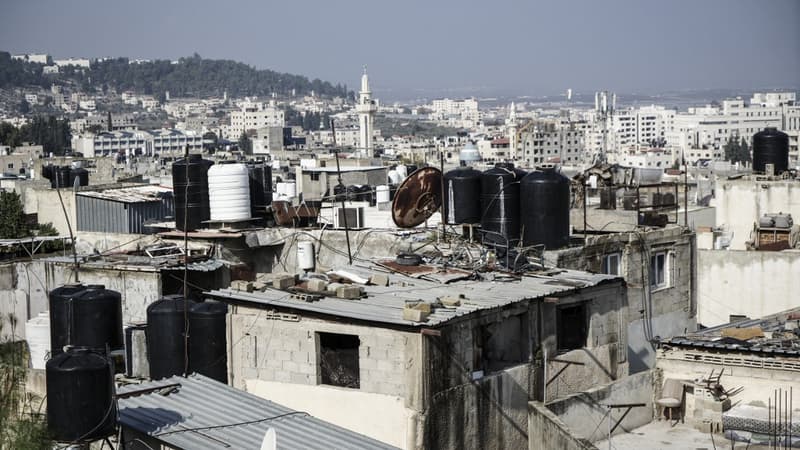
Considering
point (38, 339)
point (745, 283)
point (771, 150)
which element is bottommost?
point (745, 283)

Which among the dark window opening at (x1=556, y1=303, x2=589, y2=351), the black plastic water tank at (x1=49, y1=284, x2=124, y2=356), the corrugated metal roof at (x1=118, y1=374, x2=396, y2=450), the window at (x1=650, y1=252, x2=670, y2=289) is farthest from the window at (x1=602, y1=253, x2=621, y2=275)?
the corrugated metal roof at (x1=118, y1=374, x2=396, y2=450)

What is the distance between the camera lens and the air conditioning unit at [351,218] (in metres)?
15.8

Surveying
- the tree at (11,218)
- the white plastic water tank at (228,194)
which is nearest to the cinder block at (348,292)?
the white plastic water tank at (228,194)

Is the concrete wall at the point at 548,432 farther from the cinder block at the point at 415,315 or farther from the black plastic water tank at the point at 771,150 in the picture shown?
the black plastic water tank at the point at 771,150

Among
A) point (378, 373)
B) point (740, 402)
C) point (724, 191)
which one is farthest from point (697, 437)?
point (724, 191)

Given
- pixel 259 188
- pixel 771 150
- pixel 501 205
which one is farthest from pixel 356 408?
pixel 771 150

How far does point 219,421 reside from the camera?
8.43 metres

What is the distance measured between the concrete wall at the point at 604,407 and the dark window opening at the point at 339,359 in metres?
1.68

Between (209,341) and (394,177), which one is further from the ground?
(394,177)

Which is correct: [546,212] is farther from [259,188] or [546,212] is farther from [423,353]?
[259,188]

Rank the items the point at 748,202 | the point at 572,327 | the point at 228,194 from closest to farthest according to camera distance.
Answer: the point at 572,327 < the point at 228,194 < the point at 748,202

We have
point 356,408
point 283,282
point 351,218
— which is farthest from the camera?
point 351,218

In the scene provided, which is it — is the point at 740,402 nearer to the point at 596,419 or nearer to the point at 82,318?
the point at 596,419

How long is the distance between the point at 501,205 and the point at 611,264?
4.75 ft
